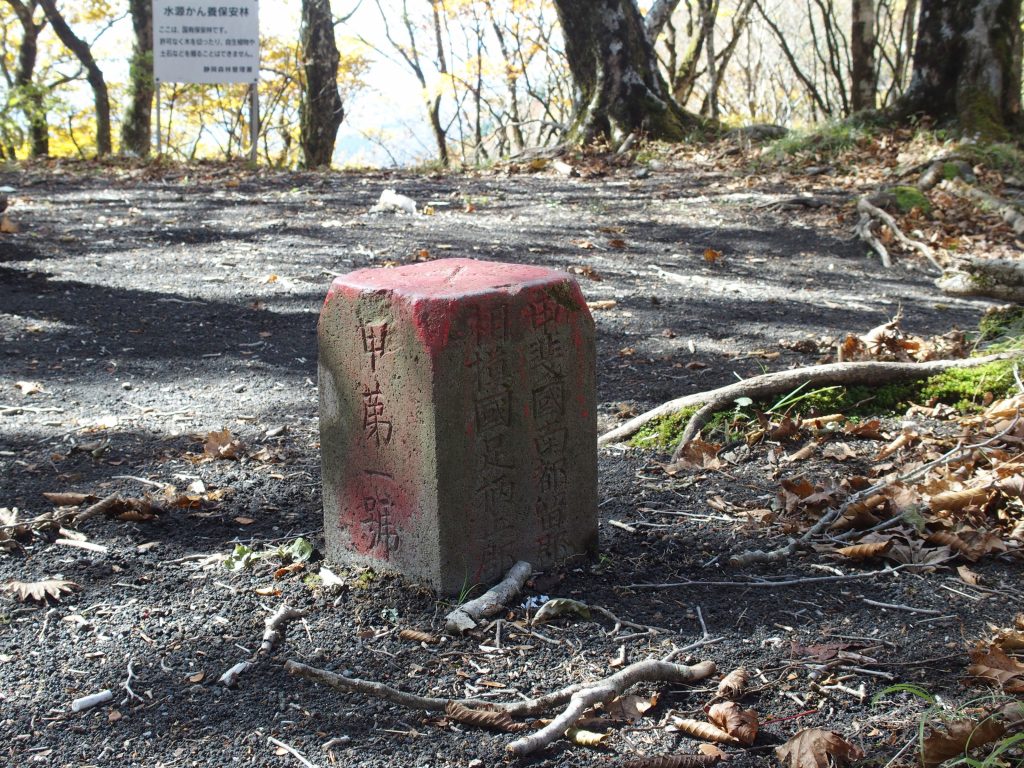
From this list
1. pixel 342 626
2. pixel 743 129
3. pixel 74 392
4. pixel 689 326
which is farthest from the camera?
pixel 743 129

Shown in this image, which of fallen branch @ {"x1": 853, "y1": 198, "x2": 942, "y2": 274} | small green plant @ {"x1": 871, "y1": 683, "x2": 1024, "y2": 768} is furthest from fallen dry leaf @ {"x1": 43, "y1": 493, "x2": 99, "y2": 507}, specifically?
fallen branch @ {"x1": 853, "y1": 198, "x2": 942, "y2": 274}

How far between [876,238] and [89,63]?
11910 millimetres

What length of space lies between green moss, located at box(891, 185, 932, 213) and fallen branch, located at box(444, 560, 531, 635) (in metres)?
5.99

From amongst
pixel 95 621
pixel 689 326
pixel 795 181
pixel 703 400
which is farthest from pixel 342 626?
pixel 795 181

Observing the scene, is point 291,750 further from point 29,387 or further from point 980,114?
point 980,114

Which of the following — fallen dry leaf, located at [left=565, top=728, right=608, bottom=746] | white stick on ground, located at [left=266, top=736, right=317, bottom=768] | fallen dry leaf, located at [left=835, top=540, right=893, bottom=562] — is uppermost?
fallen dry leaf, located at [left=835, top=540, right=893, bottom=562]

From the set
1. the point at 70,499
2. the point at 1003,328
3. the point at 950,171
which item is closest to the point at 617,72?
the point at 950,171

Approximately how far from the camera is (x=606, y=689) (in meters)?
2.10

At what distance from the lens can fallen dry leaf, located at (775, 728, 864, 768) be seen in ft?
6.09

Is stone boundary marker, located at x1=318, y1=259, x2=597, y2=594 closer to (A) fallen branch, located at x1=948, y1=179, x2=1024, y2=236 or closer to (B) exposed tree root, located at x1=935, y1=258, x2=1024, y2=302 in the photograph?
(B) exposed tree root, located at x1=935, y1=258, x2=1024, y2=302

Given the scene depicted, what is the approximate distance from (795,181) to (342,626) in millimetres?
7504

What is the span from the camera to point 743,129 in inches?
414

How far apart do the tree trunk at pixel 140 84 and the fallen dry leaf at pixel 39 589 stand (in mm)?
12212

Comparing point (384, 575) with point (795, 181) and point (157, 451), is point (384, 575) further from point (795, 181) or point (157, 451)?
point (795, 181)
